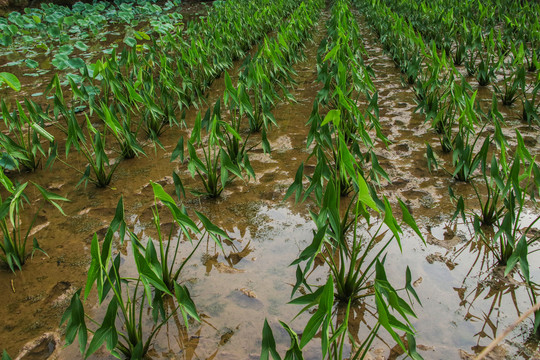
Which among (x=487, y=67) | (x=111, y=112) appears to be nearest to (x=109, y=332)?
(x=111, y=112)

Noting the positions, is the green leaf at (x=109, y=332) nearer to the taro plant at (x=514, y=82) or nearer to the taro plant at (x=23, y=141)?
the taro plant at (x=23, y=141)

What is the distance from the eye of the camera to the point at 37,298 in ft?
5.85

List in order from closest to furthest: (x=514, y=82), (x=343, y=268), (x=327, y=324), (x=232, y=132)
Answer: (x=327, y=324), (x=343, y=268), (x=232, y=132), (x=514, y=82)

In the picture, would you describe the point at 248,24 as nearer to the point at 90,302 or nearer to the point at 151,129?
the point at 151,129

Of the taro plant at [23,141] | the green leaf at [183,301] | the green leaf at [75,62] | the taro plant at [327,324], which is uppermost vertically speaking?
the taro plant at [327,324]

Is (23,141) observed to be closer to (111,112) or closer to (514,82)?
(111,112)

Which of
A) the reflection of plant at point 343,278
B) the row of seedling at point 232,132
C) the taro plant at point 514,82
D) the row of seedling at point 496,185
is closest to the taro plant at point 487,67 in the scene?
the taro plant at point 514,82

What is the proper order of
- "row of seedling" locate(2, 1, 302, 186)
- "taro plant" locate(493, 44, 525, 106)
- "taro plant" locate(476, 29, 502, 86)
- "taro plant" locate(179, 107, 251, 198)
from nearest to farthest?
"taro plant" locate(179, 107, 251, 198) < "row of seedling" locate(2, 1, 302, 186) < "taro plant" locate(493, 44, 525, 106) < "taro plant" locate(476, 29, 502, 86)

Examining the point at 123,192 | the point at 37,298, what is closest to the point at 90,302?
the point at 37,298

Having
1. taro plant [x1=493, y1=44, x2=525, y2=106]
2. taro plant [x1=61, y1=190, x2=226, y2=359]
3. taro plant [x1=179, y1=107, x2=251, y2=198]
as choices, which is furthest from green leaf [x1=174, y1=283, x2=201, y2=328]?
taro plant [x1=493, y1=44, x2=525, y2=106]

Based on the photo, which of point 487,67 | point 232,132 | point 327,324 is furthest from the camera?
point 487,67

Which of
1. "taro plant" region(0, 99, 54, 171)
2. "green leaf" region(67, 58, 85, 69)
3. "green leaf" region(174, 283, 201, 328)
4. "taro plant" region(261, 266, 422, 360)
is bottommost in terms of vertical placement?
"green leaf" region(67, 58, 85, 69)

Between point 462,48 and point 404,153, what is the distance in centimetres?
249

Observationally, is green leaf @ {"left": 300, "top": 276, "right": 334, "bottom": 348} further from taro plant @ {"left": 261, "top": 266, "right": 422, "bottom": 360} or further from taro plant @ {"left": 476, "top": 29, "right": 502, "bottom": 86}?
taro plant @ {"left": 476, "top": 29, "right": 502, "bottom": 86}
